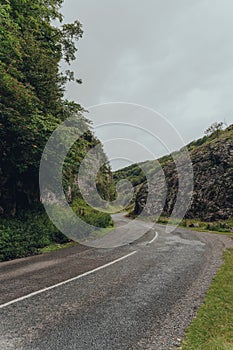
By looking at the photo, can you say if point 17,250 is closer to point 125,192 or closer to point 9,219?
point 9,219

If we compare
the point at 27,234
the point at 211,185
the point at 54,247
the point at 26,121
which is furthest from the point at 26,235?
the point at 211,185

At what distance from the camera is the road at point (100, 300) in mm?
3658

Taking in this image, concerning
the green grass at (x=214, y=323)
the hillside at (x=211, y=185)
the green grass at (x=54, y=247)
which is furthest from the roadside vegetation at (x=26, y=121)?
the hillside at (x=211, y=185)

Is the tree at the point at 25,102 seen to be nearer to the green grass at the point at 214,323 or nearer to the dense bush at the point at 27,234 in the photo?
the dense bush at the point at 27,234

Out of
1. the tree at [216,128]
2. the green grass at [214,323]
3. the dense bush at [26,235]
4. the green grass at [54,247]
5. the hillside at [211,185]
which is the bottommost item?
the green grass at [54,247]

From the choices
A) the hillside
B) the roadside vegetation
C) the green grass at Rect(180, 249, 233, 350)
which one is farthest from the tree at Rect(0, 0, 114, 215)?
the hillside

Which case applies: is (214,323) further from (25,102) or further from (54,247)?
(25,102)

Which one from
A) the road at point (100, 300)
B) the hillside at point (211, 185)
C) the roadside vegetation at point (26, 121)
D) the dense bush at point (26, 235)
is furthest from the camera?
the hillside at point (211, 185)

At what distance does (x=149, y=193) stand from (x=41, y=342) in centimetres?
4341

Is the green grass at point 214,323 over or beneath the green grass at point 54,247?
over

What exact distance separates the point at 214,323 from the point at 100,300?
2402 mm

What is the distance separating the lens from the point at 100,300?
5.21 meters

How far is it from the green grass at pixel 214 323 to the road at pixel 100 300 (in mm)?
194

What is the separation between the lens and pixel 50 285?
6105 mm
